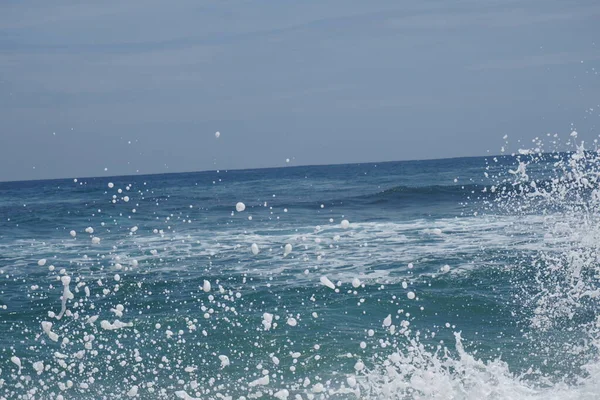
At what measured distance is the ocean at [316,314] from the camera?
686 centimetres

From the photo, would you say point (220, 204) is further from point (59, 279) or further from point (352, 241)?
point (59, 279)

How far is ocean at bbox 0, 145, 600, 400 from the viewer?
22.5 feet

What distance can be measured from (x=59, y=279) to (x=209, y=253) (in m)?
2.99

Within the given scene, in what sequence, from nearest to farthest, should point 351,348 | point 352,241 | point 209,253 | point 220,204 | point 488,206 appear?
point 351,348 → point 209,253 → point 352,241 → point 488,206 → point 220,204

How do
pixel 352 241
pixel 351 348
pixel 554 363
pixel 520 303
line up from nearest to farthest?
pixel 554 363, pixel 351 348, pixel 520 303, pixel 352 241

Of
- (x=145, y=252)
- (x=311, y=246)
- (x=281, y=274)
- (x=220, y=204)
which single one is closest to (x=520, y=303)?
(x=281, y=274)

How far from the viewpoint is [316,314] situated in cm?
899

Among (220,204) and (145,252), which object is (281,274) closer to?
(145,252)

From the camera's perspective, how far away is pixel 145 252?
1477cm

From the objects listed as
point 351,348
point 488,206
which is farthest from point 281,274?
point 488,206

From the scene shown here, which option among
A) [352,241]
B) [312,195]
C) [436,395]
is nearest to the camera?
[436,395]

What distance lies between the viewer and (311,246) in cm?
1482

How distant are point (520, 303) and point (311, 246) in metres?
5.98

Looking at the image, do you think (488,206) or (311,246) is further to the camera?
(488,206)
